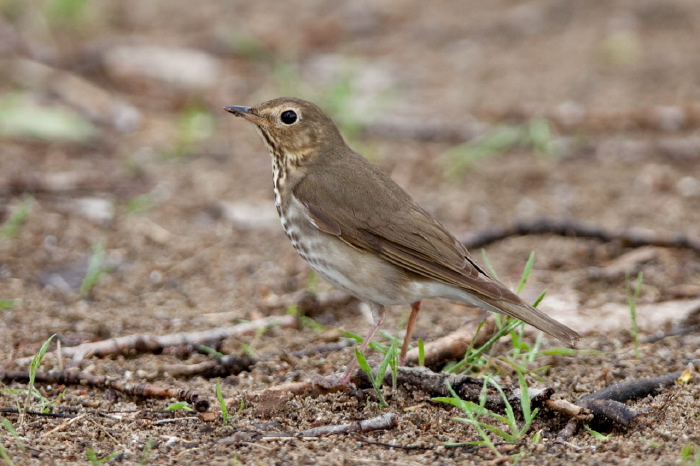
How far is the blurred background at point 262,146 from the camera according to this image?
5.45m

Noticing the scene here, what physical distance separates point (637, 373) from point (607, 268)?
4.93 ft

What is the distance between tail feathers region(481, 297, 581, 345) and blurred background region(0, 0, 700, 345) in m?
1.01

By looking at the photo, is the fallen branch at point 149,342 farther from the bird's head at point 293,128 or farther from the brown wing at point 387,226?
the bird's head at point 293,128

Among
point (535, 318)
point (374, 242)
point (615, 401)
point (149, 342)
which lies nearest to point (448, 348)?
point (535, 318)

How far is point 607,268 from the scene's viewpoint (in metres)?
5.38

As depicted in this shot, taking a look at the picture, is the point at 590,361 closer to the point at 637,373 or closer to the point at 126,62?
the point at 637,373

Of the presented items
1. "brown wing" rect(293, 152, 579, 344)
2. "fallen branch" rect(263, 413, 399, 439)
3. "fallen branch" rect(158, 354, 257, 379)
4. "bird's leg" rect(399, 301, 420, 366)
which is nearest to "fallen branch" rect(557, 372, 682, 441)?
"brown wing" rect(293, 152, 579, 344)

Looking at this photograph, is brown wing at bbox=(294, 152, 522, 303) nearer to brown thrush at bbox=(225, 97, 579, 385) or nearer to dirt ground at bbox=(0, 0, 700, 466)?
brown thrush at bbox=(225, 97, 579, 385)

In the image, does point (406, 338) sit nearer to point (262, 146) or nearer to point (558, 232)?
point (558, 232)

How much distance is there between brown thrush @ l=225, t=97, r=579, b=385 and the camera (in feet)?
13.6

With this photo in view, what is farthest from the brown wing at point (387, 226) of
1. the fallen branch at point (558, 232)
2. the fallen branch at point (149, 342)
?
the fallen branch at point (558, 232)

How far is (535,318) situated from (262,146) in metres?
4.37

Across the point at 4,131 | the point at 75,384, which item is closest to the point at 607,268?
the point at 75,384

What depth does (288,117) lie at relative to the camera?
15.8 feet
